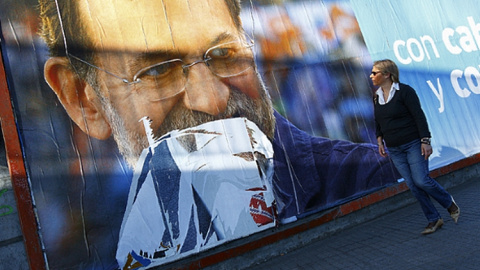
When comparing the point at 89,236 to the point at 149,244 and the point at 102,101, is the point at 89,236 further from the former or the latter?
the point at 102,101

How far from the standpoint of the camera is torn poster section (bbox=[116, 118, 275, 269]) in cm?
415

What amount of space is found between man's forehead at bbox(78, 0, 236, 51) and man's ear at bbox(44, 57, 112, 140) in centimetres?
41

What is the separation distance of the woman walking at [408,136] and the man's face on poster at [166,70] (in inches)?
50.6

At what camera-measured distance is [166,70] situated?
14.8 ft

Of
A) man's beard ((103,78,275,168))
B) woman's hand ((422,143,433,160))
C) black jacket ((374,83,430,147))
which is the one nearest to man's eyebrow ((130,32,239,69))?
man's beard ((103,78,275,168))

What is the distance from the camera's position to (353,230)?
5.16 metres

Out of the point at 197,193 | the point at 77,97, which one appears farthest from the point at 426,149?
the point at 77,97

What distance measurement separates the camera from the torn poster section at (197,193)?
415 centimetres

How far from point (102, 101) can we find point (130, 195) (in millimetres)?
964

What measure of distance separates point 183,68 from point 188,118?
54 centimetres

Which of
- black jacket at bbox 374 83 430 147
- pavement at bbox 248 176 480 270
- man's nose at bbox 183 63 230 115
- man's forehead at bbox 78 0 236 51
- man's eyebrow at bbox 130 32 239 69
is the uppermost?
man's forehead at bbox 78 0 236 51

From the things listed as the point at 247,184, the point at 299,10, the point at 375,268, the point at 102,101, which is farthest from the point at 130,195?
the point at 299,10

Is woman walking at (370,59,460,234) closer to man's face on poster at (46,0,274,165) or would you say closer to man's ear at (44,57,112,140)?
man's face on poster at (46,0,274,165)

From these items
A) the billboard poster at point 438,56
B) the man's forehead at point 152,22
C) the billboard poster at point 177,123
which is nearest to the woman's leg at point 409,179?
the billboard poster at point 177,123
